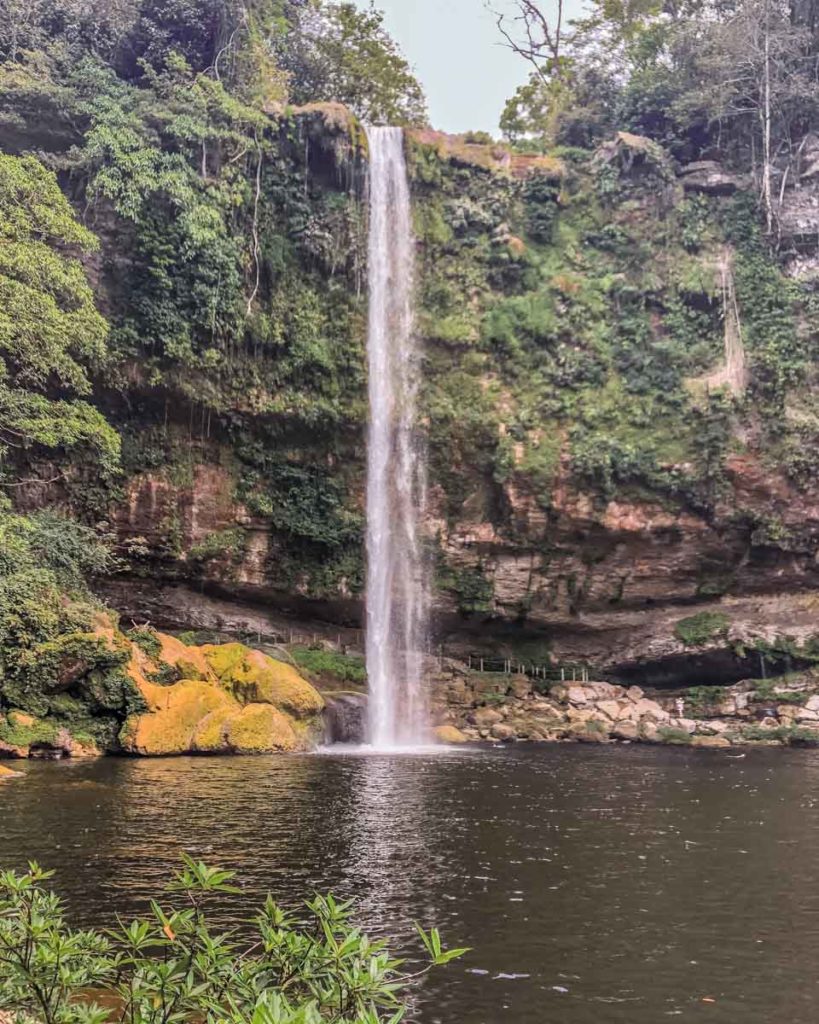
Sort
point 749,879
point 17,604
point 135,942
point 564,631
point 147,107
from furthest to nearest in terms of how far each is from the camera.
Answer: point 564,631 → point 147,107 → point 17,604 → point 749,879 → point 135,942

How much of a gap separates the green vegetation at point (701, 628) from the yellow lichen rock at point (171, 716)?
14786 mm

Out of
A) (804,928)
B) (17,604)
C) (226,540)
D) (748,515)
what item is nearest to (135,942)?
(804,928)

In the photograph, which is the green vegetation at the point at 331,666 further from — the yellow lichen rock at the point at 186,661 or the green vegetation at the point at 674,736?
the green vegetation at the point at 674,736

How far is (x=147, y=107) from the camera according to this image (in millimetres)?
23250

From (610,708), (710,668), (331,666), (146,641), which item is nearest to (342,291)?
(331,666)

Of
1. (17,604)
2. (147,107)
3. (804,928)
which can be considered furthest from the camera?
(147,107)

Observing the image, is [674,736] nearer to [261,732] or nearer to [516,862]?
[261,732]

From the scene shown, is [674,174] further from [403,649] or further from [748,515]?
[403,649]

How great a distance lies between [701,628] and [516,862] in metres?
19.6

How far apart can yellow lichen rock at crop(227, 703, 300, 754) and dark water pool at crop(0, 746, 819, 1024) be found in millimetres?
2589

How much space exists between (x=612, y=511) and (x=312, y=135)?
1450cm

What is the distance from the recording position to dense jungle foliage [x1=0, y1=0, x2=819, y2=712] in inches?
887

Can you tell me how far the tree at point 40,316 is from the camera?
1753 cm

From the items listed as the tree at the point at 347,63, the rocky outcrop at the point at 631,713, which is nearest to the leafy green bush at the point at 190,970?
the rocky outcrop at the point at 631,713
